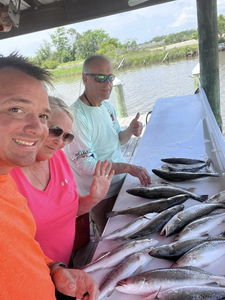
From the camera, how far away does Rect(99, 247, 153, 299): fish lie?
43.6 inches

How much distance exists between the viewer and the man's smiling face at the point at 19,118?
1.02 meters

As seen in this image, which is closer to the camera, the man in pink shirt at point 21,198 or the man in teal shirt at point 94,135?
the man in pink shirt at point 21,198

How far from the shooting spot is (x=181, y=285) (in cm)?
102

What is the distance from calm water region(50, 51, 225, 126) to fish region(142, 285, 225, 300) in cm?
980

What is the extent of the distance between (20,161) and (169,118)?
3077mm

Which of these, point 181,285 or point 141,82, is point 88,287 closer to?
point 181,285

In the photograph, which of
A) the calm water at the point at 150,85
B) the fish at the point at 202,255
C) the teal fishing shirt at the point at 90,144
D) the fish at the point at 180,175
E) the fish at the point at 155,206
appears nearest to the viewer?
the fish at the point at 202,255

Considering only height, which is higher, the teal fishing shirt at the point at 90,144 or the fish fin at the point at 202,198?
the teal fishing shirt at the point at 90,144

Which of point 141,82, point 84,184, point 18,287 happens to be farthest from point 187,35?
point 18,287

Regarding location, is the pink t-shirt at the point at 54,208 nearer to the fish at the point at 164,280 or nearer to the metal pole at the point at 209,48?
the fish at the point at 164,280

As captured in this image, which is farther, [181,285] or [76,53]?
[76,53]

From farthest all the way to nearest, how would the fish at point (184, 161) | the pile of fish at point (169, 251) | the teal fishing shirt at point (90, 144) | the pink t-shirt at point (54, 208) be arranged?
the teal fishing shirt at point (90, 144) < the fish at point (184, 161) < the pink t-shirt at point (54, 208) < the pile of fish at point (169, 251)

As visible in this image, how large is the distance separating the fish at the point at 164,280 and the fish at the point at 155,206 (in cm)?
60

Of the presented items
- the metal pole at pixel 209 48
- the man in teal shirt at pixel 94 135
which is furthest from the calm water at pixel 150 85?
the man in teal shirt at pixel 94 135
